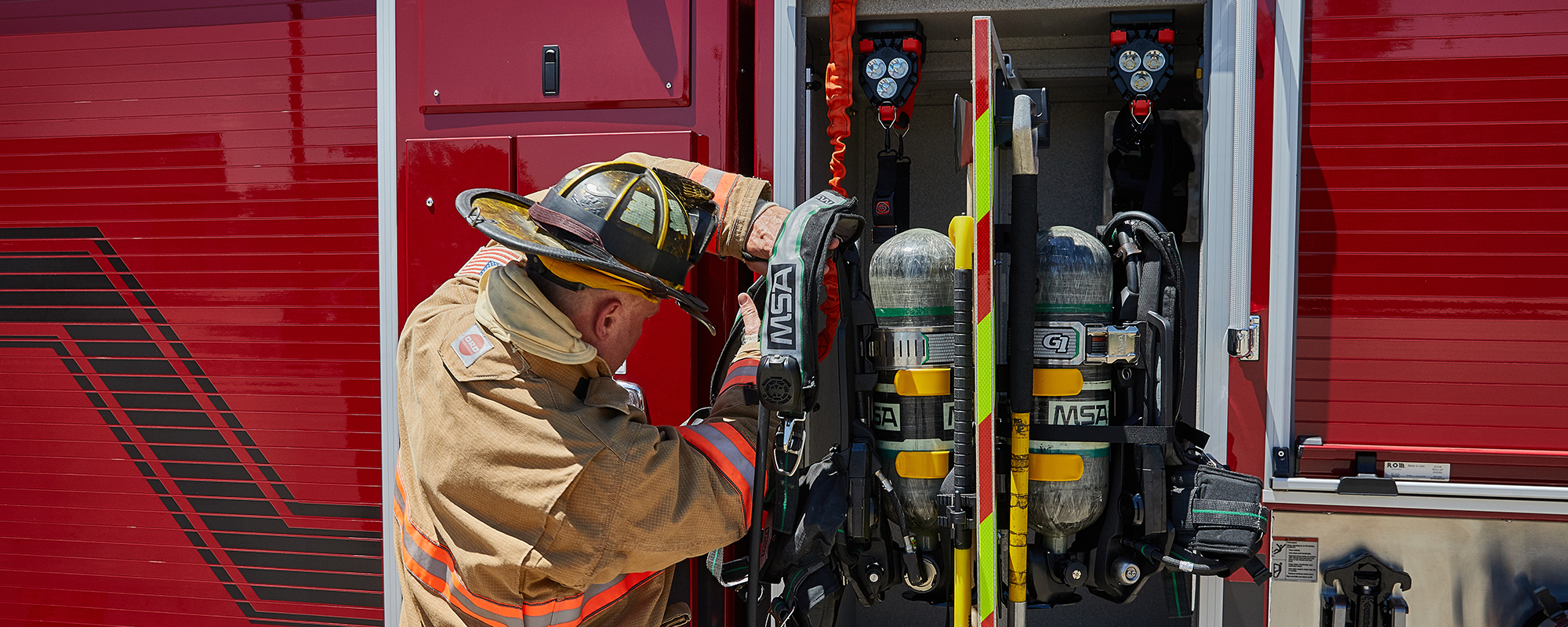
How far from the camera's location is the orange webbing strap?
2357 millimetres

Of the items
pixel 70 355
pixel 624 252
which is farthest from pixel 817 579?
pixel 70 355

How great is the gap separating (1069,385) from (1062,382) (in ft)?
0.05

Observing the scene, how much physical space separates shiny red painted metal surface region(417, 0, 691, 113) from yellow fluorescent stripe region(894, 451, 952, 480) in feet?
3.89

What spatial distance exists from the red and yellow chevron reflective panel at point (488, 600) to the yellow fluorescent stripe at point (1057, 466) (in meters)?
0.88

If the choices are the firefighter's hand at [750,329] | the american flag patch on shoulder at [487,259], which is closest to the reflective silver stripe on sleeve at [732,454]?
the firefighter's hand at [750,329]

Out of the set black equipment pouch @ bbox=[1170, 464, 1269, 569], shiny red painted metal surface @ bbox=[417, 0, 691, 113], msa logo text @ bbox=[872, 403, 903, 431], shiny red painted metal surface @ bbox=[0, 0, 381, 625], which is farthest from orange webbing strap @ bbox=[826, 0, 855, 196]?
shiny red painted metal surface @ bbox=[0, 0, 381, 625]

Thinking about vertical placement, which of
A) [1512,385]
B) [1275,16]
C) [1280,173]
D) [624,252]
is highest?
[1275,16]

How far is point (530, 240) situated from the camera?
Answer: 164 centimetres

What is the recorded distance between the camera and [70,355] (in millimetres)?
2877

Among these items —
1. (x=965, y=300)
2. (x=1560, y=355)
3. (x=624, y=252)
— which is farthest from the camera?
(x=1560, y=355)

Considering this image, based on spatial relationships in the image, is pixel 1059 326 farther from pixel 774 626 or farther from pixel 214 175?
pixel 214 175

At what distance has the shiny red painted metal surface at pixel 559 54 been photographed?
2494mm

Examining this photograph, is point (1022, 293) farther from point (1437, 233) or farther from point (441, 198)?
point (441, 198)

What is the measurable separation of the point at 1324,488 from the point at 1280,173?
2.65 ft
